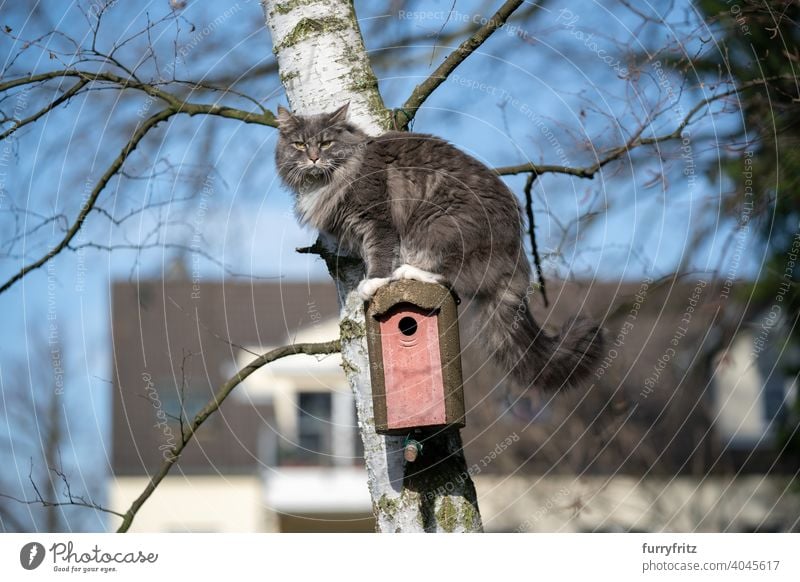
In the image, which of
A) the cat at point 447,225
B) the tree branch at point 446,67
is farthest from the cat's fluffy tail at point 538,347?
the tree branch at point 446,67

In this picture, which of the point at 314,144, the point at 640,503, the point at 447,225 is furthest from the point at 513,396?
the point at 314,144

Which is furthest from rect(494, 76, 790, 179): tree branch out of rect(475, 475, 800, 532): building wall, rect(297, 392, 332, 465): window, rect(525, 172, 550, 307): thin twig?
rect(297, 392, 332, 465): window

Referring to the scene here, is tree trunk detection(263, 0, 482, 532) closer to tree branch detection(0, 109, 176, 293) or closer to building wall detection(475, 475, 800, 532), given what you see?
tree branch detection(0, 109, 176, 293)

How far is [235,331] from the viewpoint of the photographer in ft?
44.8

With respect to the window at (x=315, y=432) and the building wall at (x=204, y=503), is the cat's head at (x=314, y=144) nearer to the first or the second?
the window at (x=315, y=432)

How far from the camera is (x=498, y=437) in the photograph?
13.7m

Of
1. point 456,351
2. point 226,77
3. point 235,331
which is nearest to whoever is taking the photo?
point 456,351

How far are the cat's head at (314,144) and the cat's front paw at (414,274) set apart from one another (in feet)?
2.38

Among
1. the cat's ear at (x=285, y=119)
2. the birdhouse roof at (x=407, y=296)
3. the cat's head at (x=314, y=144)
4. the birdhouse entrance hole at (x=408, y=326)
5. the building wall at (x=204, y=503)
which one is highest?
the cat's ear at (x=285, y=119)

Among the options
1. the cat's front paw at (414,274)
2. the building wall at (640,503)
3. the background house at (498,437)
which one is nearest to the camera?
the cat's front paw at (414,274)

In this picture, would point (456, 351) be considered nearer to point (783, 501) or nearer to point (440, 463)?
point (440, 463)

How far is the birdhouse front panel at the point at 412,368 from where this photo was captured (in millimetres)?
4363
